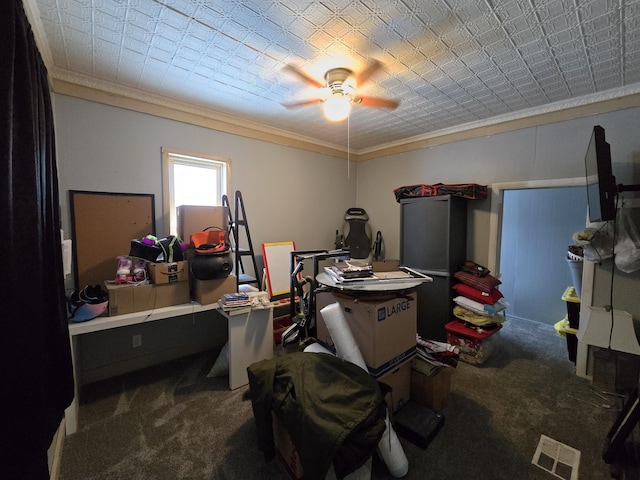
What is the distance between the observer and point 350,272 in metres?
1.87

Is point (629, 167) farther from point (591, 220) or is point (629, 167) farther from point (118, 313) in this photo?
point (118, 313)

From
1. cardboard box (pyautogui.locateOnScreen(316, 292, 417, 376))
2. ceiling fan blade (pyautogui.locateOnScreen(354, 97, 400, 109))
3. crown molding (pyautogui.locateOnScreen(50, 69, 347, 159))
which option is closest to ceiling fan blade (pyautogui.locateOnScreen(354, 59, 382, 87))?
ceiling fan blade (pyautogui.locateOnScreen(354, 97, 400, 109))

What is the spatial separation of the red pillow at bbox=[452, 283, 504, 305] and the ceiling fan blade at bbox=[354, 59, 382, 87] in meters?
2.34

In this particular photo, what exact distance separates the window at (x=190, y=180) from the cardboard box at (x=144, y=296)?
758mm

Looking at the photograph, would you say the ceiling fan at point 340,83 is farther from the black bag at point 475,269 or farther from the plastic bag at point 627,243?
the plastic bag at point 627,243

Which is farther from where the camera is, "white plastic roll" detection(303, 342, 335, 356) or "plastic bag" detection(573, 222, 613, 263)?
"plastic bag" detection(573, 222, 613, 263)

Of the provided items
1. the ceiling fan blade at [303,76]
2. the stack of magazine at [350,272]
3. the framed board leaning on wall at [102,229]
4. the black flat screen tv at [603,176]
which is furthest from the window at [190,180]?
the black flat screen tv at [603,176]

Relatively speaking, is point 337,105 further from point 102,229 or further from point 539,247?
point 539,247

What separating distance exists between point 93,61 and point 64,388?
2.27 metres

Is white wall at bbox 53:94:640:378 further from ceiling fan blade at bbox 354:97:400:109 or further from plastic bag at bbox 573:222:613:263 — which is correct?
ceiling fan blade at bbox 354:97:400:109

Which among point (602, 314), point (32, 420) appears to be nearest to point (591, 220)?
point (602, 314)

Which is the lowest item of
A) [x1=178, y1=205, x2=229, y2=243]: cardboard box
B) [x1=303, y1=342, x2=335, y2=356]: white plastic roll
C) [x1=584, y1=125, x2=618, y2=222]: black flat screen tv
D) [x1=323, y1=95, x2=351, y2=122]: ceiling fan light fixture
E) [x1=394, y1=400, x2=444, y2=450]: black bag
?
[x1=394, y1=400, x2=444, y2=450]: black bag

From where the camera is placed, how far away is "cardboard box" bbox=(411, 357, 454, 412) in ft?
6.63

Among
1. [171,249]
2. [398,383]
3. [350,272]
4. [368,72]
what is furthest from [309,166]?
[398,383]
